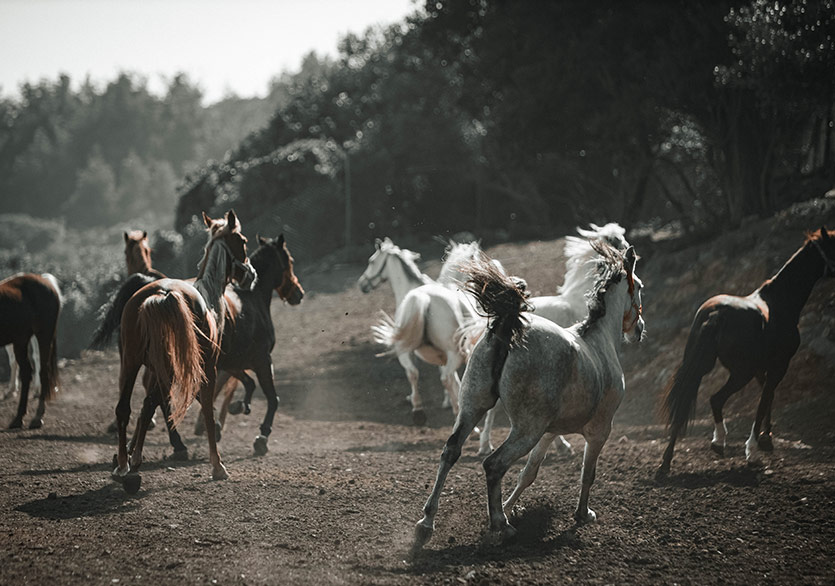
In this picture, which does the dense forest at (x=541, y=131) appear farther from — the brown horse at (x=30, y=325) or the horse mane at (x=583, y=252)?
the brown horse at (x=30, y=325)

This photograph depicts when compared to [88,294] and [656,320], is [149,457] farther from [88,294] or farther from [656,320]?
[88,294]

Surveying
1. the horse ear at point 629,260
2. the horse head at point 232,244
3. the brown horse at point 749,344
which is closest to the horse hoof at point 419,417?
the horse head at point 232,244

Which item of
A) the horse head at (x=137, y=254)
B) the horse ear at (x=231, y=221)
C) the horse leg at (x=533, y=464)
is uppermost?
the horse ear at (x=231, y=221)

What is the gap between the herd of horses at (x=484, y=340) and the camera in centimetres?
507

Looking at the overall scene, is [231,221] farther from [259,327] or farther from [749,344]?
[749,344]

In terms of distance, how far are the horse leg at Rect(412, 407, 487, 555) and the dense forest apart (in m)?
8.60

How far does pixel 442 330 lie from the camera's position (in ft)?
29.5

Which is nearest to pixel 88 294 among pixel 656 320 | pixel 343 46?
pixel 656 320

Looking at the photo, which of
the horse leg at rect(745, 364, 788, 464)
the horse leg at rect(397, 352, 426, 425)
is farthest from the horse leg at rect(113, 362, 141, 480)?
the horse leg at rect(745, 364, 788, 464)

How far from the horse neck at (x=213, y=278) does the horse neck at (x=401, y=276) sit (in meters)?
3.87

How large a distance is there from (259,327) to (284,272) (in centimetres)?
93

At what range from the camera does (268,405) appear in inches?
320

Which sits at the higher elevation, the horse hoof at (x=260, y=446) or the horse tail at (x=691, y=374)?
the horse tail at (x=691, y=374)

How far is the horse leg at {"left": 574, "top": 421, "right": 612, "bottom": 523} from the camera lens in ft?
18.2
